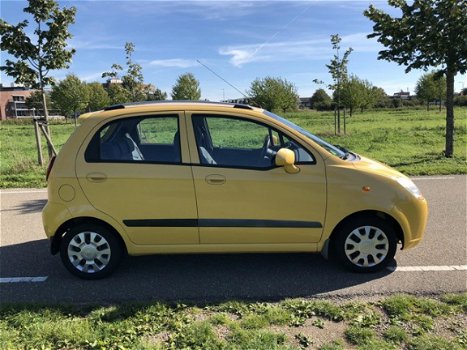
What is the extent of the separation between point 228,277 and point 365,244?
4.72 ft

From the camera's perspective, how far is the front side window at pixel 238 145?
436 cm

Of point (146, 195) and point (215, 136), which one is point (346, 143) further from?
point (146, 195)

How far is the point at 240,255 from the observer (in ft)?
16.7

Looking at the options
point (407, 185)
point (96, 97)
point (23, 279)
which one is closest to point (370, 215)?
point (407, 185)

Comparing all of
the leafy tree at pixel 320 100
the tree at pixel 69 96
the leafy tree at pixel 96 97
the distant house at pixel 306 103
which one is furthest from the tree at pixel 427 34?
the distant house at pixel 306 103

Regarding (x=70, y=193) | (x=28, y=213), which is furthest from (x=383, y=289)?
(x=28, y=213)

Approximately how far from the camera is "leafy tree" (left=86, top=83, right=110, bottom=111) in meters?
70.8

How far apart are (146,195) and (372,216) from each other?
2286 millimetres

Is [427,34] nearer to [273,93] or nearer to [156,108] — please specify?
[156,108]

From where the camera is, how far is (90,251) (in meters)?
4.41

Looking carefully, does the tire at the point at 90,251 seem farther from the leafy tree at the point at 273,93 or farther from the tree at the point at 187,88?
the tree at the point at 187,88

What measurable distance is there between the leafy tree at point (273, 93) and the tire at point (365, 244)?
36.6 metres

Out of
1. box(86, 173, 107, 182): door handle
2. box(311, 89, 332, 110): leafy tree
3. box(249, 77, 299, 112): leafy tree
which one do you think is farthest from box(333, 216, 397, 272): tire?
box(311, 89, 332, 110): leafy tree

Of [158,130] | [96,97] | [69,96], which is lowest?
[158,130]
